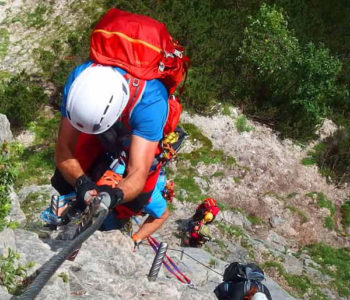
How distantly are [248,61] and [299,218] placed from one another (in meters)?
4.30

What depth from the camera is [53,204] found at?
14.5 feet

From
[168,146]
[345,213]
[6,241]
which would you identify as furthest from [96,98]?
[345,213]

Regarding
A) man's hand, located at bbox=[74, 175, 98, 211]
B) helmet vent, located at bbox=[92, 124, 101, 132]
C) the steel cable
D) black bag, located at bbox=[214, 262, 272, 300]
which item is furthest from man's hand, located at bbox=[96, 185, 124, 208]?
black bag, located at bbox=[214, 262, 272, 300]

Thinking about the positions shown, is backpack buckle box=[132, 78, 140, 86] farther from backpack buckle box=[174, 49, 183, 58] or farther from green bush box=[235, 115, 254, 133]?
green bush box=[235, 115, 254, 133]

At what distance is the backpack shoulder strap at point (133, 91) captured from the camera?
11.7ft

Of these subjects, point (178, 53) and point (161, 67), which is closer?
point (161, 67)

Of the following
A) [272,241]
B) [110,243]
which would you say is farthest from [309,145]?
[110,243]

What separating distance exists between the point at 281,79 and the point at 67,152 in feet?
30.1

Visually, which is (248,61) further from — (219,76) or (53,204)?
(53,204)

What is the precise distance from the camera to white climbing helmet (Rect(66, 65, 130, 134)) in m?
3.33

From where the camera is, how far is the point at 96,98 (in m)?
3.33

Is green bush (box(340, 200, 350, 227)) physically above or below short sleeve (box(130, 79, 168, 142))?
below

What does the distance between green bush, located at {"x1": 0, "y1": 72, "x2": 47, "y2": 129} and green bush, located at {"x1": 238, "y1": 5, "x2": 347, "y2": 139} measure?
5.08 m

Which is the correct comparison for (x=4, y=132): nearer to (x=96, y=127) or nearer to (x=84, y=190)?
(x=96, y=127)
